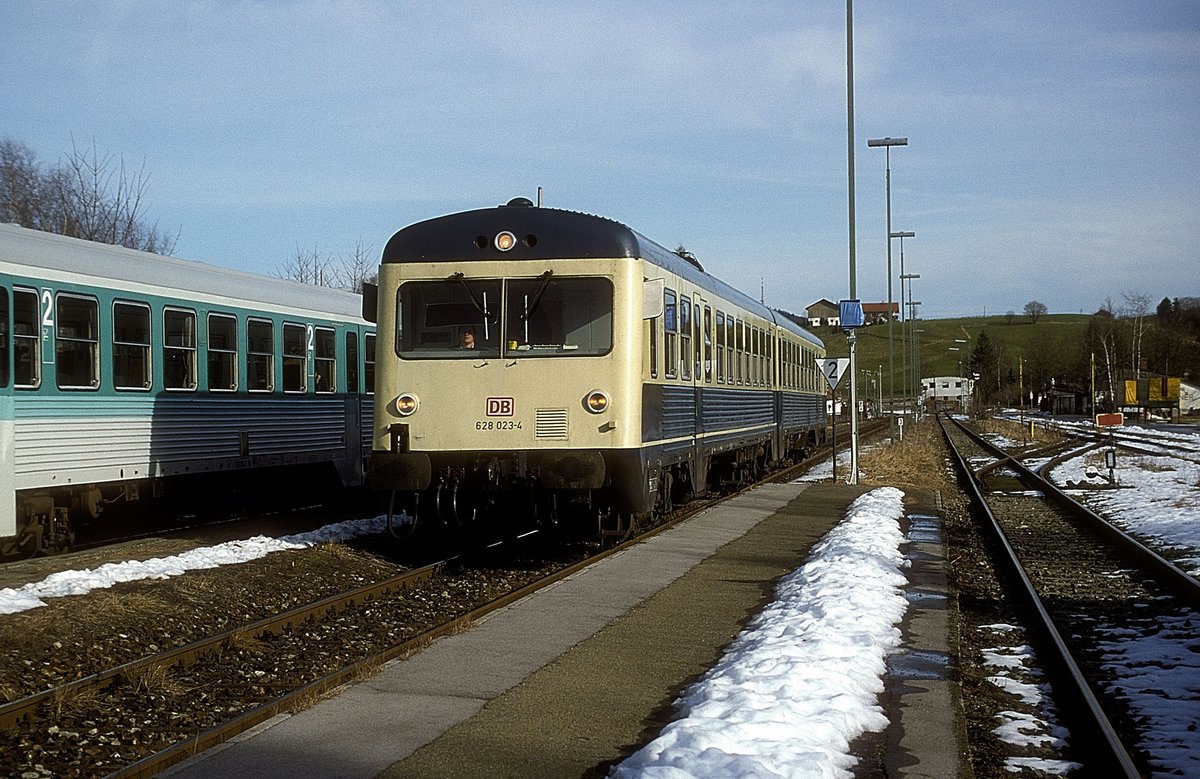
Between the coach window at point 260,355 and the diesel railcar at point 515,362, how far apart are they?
5.27 meters

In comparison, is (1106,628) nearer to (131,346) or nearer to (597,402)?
(597,402)

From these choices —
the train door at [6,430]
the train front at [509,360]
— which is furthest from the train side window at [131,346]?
the train front at [509,360]

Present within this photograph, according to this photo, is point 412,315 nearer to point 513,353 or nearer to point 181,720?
point 513,353

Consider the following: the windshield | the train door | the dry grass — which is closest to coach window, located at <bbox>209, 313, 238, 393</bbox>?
the train door

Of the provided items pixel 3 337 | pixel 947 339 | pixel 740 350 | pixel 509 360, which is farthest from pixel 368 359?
pixel 947 339

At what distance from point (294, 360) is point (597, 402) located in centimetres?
792

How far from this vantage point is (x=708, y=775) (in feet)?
17.4

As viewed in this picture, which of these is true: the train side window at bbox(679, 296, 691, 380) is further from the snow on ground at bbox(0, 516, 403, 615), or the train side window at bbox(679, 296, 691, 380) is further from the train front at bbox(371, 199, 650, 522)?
the snow on ground at bbox(0, 516, 403, 615)

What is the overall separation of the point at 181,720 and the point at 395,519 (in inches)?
387

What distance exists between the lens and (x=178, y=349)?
1566 centimetres

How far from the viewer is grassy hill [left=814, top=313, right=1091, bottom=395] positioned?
143 m

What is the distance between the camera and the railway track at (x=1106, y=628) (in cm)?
675

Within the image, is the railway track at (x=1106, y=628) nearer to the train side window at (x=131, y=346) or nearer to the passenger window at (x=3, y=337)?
the passenger window at (x=3, y=337)

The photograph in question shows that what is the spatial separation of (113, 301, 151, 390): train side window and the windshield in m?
4.14
